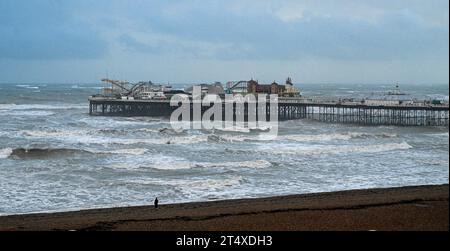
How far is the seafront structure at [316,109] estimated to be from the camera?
44562mm

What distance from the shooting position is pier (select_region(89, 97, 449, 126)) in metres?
44.6

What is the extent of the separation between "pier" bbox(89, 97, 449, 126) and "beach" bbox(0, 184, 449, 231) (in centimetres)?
2923

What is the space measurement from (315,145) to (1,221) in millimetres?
19604

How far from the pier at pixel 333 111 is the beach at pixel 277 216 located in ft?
95.9

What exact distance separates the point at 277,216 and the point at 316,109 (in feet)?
166

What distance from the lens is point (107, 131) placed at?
37.9m

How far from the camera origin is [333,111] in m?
48.4

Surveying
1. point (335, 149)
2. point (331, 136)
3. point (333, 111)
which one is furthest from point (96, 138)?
point (333, 111)
